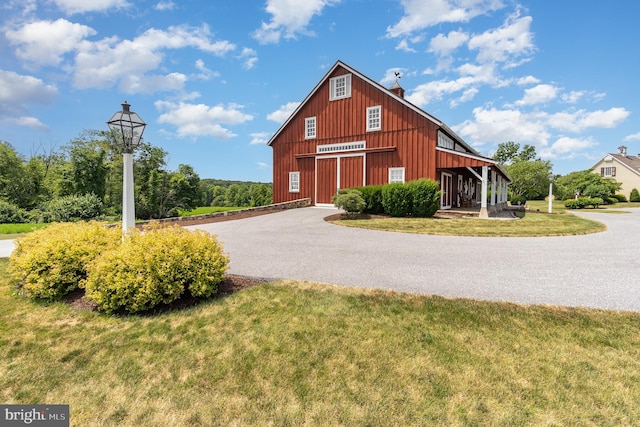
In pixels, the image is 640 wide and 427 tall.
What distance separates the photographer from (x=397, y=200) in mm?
14961

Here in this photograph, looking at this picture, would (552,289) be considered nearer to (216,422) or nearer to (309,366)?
(309,366)

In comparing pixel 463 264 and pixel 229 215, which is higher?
pixel 229 215

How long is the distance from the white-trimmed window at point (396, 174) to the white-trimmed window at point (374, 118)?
2.72 meters

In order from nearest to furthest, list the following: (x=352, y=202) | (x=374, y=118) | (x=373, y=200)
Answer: (x=352, y=202)
(x=373, y=200)
(x=374, y=118)

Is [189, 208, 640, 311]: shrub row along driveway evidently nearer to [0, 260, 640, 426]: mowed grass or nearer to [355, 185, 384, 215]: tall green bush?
[0, 260, 640, 426]: mowed grass

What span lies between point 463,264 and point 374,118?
13.7 meters

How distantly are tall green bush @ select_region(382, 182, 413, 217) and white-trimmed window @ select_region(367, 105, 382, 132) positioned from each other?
4.81 metres

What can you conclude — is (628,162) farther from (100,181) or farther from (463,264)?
(100,181)

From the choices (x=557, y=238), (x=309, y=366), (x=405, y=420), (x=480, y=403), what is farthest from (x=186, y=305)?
(x=557, y=238)

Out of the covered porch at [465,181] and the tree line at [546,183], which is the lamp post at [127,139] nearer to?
the covered porch at [465,181]

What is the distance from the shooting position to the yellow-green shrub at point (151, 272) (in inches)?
163

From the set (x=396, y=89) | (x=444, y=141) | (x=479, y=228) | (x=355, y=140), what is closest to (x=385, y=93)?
(x=355, y=140)

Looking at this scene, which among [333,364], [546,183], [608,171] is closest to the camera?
[333,364]

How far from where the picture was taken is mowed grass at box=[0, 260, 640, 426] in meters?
2.42
